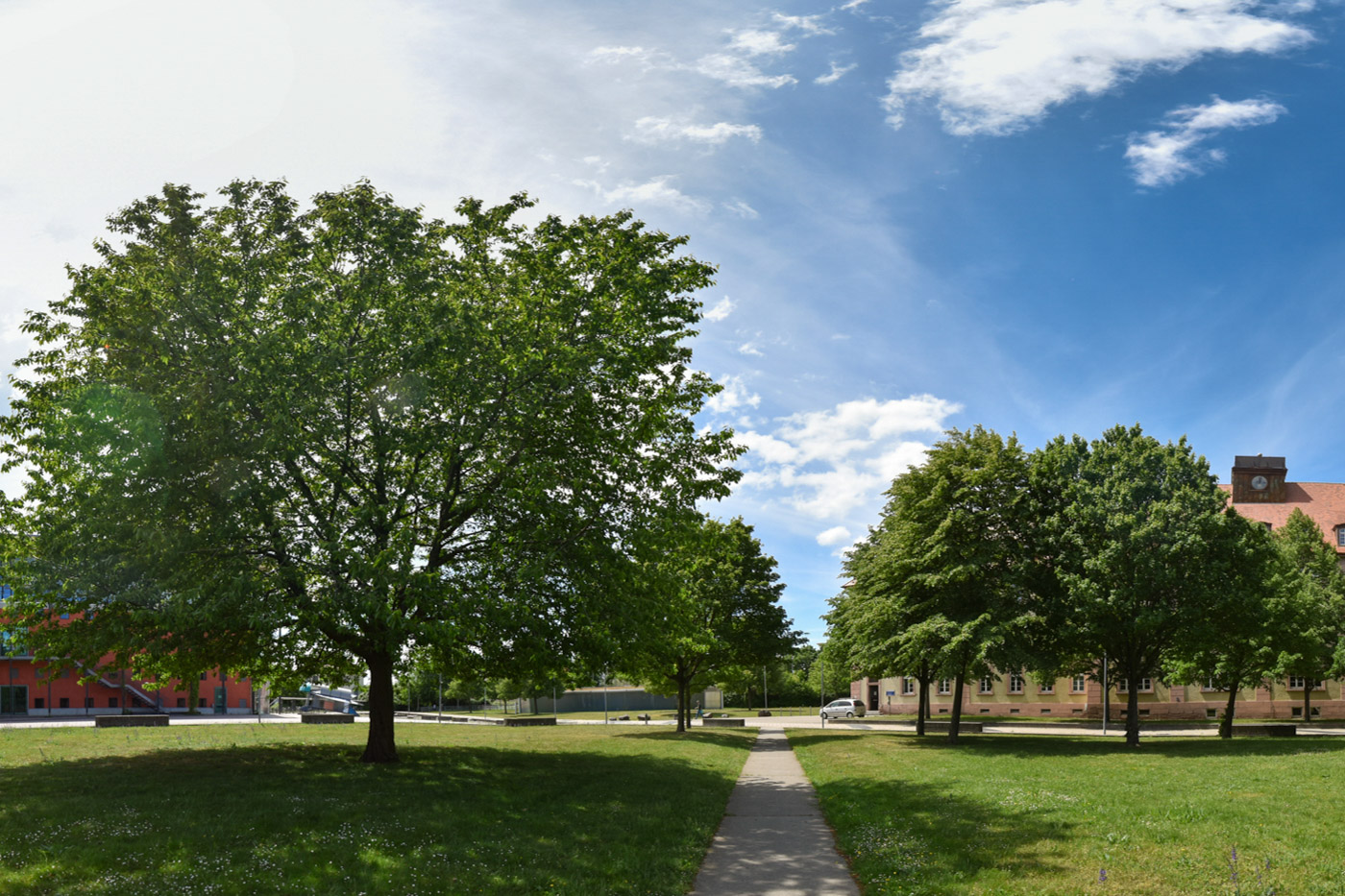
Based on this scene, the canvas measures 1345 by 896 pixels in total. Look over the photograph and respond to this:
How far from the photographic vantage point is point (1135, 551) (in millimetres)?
32375

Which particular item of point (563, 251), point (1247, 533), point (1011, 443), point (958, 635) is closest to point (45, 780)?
point (563, 251)

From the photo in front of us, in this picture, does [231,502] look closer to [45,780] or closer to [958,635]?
[45,780]

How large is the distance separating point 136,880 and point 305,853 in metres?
1.92

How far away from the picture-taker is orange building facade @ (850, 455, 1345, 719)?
212ft

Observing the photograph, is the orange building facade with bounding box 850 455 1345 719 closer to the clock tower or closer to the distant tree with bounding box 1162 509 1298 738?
the clock tower

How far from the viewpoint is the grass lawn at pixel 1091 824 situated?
34.8 ft

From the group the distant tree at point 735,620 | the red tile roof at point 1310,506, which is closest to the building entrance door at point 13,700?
the distant tree at point 735,620

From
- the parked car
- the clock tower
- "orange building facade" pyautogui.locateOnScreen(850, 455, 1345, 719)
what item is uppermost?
the clock tower

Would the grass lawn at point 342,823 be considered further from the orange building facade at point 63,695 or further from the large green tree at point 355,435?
the orange building facade at point 63,695

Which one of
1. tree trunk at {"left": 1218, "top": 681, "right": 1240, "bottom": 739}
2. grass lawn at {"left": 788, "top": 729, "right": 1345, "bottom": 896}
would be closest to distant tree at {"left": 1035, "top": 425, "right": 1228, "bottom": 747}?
grass lawn at {"left": 788, "top": 729, "right": 1345, "bottom": 896}

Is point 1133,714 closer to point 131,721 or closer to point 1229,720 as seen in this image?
point 1229,720

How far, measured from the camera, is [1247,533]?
32750 millimetres

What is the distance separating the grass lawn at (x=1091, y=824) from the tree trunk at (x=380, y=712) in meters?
10.2

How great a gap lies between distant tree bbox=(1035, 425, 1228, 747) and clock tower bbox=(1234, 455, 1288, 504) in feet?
156
